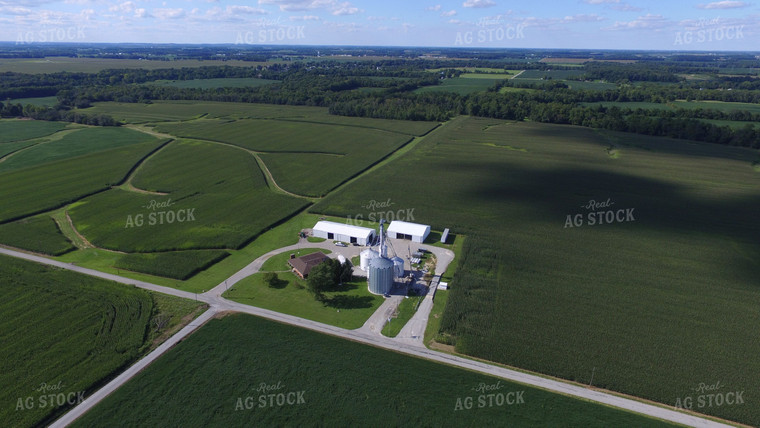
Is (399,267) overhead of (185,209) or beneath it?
beneath

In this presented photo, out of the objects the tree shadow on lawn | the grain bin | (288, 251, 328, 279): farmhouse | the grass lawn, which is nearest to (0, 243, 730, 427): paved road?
the tree shadow on lawn

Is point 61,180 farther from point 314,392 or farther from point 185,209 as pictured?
point 314,392

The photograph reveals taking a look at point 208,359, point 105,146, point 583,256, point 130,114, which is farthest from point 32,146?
point 583,256

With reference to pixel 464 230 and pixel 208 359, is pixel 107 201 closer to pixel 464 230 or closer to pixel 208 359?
pixel 208 359

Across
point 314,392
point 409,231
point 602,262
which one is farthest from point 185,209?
point 602,262

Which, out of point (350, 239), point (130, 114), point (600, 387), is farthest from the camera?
point (130, 114)

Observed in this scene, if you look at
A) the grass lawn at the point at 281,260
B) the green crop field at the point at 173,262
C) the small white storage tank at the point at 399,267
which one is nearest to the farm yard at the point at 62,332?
the green crop field at the point at 173,262

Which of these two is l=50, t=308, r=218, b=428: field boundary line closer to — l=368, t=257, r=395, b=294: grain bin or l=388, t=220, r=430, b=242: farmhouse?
l=368, t=257, r=395, b=294: grain bin
